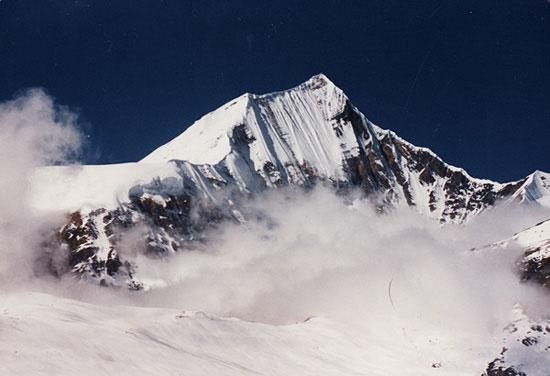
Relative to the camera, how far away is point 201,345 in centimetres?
6172

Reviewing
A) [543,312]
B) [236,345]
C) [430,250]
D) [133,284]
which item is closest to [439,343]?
[543,312]

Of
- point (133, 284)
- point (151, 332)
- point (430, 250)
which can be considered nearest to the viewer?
point (151, 332)

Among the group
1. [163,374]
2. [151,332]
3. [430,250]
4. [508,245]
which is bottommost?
[163,374]

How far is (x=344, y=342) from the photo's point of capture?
86.1 m

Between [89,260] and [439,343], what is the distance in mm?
129586

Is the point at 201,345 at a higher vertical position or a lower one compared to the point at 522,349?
lower

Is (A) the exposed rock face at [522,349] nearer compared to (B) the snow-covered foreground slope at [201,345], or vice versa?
(B) the snow-covered foreground slope at [201,345]

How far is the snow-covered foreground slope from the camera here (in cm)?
4346

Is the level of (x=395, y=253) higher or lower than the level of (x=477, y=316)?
higher

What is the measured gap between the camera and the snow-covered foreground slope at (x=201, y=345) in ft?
143

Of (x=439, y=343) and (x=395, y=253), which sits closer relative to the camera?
(x=439, y=343)

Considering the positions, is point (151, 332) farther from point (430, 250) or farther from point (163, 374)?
point (430, 250)

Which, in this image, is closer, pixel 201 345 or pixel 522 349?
pixel 201 345

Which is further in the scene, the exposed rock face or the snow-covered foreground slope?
the exposed rock face
